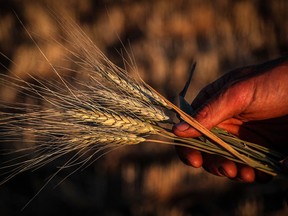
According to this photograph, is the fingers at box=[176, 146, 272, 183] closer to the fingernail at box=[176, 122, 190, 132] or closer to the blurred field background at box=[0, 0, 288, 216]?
the fingernail at box=[176, 122, 190, 132]

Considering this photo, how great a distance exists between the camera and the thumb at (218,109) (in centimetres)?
118

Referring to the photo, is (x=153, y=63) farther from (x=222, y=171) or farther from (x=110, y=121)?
(x=110, y=121)

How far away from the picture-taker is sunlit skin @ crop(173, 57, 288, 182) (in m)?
1.30

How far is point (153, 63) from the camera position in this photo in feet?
7.92

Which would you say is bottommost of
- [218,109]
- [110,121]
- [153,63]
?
[110,121]

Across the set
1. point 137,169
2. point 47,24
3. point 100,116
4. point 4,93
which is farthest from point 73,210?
point 100,116

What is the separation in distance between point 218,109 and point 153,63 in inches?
46.5

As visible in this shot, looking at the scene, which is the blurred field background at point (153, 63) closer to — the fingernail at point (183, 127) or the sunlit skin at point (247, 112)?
the sunlit skin at point (247, 112)

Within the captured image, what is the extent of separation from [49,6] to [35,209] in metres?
1.21

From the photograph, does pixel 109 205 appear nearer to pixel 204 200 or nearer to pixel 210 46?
pixel 204 200

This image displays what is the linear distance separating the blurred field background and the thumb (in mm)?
956

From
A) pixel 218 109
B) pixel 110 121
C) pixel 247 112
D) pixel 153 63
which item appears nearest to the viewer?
pixel 110 121

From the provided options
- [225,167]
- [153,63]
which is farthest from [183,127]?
[153,63]

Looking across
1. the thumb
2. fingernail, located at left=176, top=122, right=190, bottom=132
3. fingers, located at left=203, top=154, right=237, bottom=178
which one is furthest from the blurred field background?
fingernail, located at left=176, top=122, right=190, bottom=132
